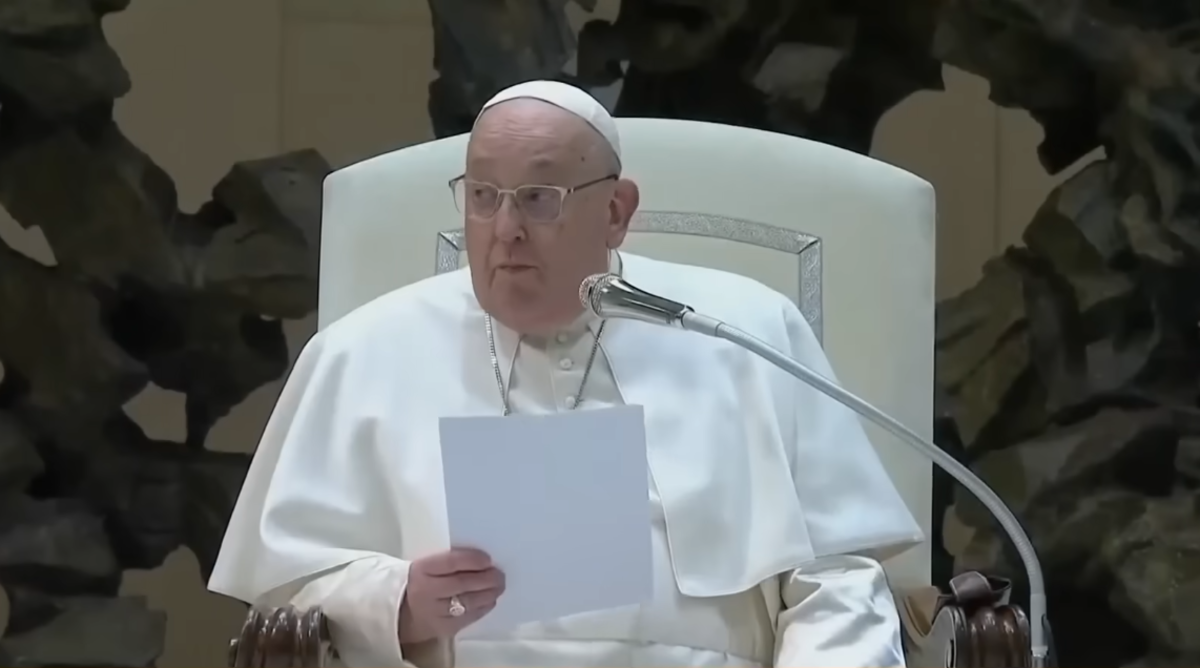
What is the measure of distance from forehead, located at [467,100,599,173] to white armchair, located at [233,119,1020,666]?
1.23 ft

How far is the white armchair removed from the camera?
2.26 m

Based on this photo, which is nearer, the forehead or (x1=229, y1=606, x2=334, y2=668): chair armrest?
(x1=229, y1=606, x2=334, y2=668): chair armrest

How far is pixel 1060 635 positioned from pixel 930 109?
4.14 feet

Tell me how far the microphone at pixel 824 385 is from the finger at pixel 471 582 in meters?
0.35

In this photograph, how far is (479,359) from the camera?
205cm

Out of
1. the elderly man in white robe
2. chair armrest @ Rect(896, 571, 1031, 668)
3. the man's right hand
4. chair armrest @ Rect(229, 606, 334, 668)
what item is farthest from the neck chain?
chair armrest @ Rect(896, 571, 1031, 668)

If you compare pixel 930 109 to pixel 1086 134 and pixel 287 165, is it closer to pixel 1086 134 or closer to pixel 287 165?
pixel 1086 134

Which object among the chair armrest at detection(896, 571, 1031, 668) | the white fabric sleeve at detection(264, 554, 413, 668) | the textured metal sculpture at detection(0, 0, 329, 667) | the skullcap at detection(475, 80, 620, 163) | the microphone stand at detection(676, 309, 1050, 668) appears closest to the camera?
the microphone stand at detection(676, 309, 1050, 668)

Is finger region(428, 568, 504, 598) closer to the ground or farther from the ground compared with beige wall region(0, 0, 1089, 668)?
closer to the ground

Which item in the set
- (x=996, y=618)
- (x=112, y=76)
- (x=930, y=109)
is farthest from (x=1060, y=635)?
(x=112, y=76)

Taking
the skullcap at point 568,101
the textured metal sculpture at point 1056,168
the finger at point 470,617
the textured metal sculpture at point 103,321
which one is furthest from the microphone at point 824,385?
the textured metal sculpture at point 103,321

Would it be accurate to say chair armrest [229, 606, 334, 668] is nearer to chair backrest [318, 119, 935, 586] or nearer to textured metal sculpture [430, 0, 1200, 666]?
chair backrest [318, 119, 935, 586]

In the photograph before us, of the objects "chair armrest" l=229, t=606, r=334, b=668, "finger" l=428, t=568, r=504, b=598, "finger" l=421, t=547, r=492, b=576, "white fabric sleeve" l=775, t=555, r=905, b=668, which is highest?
"finger" l=421, t=547, r=492, b=576

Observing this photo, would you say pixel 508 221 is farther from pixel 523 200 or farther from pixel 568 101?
pixel 568 101
